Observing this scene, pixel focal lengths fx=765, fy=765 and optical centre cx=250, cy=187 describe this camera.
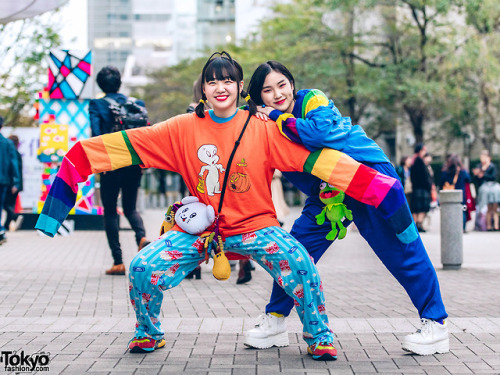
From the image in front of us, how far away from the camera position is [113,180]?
294 inches

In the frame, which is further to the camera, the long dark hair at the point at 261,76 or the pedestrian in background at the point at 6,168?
the pedestrian in background at the point at 6,168

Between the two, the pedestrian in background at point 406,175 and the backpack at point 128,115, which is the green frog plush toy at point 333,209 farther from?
the pedestrian in background at point 406,175

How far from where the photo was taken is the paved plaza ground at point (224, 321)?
4.06 meters

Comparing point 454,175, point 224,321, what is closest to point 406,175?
point 454,175

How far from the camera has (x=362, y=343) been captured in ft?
15.3

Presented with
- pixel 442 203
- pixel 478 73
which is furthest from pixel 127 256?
pixel 478 73

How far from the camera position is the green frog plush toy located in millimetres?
4289

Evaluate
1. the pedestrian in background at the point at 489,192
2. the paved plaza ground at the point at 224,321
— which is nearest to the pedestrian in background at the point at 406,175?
the pedestrian in background at the point at 489,192

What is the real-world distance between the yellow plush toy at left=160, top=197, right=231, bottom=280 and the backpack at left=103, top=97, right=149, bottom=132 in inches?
131

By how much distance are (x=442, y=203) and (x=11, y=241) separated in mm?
7113

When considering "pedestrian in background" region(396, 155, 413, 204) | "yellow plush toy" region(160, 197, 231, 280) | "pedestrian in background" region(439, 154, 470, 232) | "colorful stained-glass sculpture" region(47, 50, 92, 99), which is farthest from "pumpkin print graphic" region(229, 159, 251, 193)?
"pedestrian in background" region(439, 154, 470, 232)

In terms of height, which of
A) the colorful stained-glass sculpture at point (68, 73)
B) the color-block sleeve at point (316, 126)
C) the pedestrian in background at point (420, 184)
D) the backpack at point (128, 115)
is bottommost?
the pedestrian in background at point (420, 184)

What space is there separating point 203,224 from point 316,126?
785mm

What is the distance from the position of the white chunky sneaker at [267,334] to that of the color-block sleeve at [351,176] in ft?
3.07
